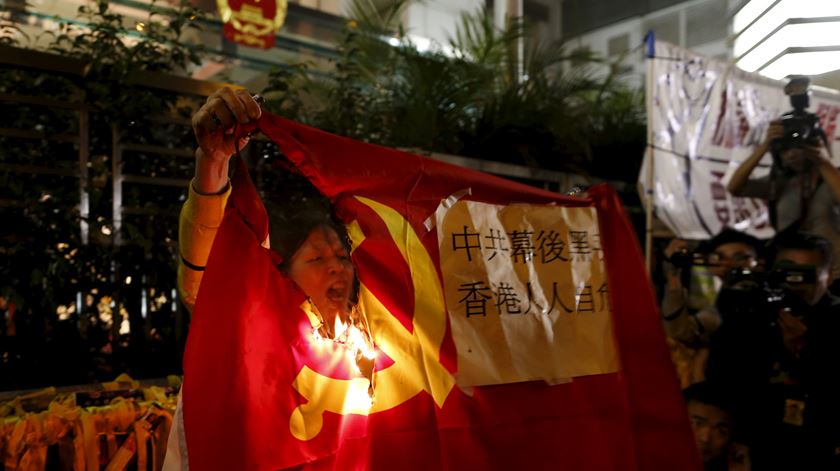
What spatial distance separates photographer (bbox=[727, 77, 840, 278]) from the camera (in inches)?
162

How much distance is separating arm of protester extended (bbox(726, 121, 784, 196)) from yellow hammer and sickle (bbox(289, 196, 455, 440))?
3227 mm

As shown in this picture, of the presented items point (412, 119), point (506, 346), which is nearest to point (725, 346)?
point (506, 346)

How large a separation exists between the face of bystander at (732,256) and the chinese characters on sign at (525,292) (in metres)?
1.93

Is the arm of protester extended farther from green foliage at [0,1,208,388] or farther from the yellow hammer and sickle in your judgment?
green foliage at [0,1,208,388]

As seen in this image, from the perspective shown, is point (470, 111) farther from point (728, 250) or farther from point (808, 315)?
point (808, 315)

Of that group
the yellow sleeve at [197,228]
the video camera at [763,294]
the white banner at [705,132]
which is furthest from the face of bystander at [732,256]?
the yellow sleeve at [197,228]

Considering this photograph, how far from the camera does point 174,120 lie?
144 inches

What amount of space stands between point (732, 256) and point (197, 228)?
10.5 feet

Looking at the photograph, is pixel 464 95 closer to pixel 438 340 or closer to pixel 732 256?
pixel 732 256

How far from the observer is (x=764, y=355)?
10.7 ft

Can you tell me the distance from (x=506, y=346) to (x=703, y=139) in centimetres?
362

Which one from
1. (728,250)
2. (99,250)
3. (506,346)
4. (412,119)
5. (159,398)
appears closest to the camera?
(506,346)

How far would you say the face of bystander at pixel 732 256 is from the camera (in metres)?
3.87

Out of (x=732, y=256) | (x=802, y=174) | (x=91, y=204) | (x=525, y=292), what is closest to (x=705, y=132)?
(x=802, y=174)
